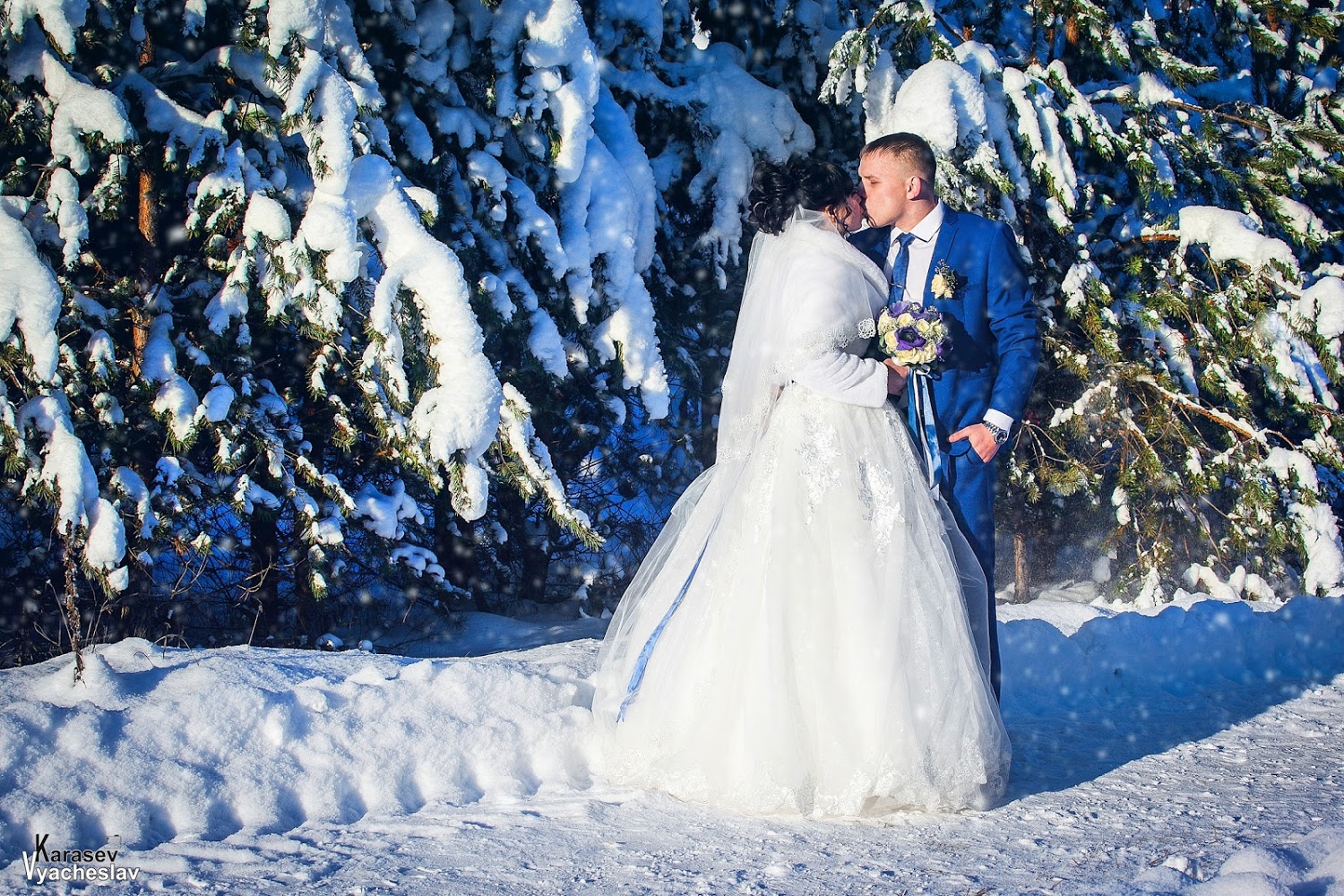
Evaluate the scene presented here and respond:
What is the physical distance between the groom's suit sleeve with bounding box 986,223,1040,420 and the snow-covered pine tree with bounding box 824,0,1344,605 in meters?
1.96

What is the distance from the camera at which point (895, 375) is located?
9.85 feet

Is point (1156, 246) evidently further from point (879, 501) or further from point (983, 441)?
point (879, 501)

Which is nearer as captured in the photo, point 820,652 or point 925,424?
point 820,652

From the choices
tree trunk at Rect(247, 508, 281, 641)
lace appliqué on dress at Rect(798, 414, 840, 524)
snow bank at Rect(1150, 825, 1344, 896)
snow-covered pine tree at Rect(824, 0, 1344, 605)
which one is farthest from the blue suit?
tree trunk at Rect(247, 508, 281, 641)

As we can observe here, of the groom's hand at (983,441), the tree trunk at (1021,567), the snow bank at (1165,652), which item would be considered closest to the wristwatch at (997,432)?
the groom's hand at (983,441)

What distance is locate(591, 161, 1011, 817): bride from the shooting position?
103 inches

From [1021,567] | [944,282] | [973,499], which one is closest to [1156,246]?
[1021,567]

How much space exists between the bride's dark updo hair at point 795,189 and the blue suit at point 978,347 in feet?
1.34

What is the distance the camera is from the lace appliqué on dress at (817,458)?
2846 mm

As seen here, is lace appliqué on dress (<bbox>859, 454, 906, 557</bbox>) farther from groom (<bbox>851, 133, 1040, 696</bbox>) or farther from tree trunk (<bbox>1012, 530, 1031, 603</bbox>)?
tree trunk (<bbox>1012, 530, 1031, 603</bbox>)

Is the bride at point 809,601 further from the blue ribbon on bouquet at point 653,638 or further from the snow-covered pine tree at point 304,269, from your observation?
the snow-covered pine tree at point 304,269

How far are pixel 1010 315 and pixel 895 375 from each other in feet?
1.51

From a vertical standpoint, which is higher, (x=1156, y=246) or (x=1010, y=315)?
(x=1156, y=246)

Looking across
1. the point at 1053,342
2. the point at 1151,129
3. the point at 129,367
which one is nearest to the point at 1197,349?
the point at 1053,342
